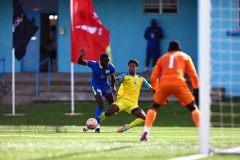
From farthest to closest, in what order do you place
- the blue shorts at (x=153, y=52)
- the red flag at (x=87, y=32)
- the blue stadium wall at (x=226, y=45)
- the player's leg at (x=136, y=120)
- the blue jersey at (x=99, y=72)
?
the blue shorts at (x=153, y=52) < the blue stadium wall at (x=226, y=45) < the red flag at (x=87, y=32) < the blue jersey at (x=99, y=72) < the player's leg at (x=136, y=120)

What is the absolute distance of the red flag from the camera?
98.3ft

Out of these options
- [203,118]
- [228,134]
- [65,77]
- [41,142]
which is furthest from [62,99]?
[203,118]

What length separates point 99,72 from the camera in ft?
76.8

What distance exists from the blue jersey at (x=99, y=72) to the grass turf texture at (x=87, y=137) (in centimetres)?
122

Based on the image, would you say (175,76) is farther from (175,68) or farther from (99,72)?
(99,72)

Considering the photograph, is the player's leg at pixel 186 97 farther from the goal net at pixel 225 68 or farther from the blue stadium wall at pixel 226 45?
the blue stadium wall at pixel 226 45

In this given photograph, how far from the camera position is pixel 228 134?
2177cm

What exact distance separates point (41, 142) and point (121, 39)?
20.7m

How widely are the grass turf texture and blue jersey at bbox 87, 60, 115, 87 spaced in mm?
1225

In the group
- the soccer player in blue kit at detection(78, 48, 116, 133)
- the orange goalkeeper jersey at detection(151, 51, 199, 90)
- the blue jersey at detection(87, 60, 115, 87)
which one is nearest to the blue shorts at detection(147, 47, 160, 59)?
the soccer player in blue kit at detection(78, 48, 116, 133)

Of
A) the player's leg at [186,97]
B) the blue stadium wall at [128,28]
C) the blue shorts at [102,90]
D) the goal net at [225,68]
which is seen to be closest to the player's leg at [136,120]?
the blue shorts at [102,90]

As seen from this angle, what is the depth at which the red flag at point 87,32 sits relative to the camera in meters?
30.0

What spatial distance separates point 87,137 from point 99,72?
3.97m

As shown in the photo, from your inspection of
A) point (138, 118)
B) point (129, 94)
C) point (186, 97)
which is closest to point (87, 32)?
point (129, 94)
